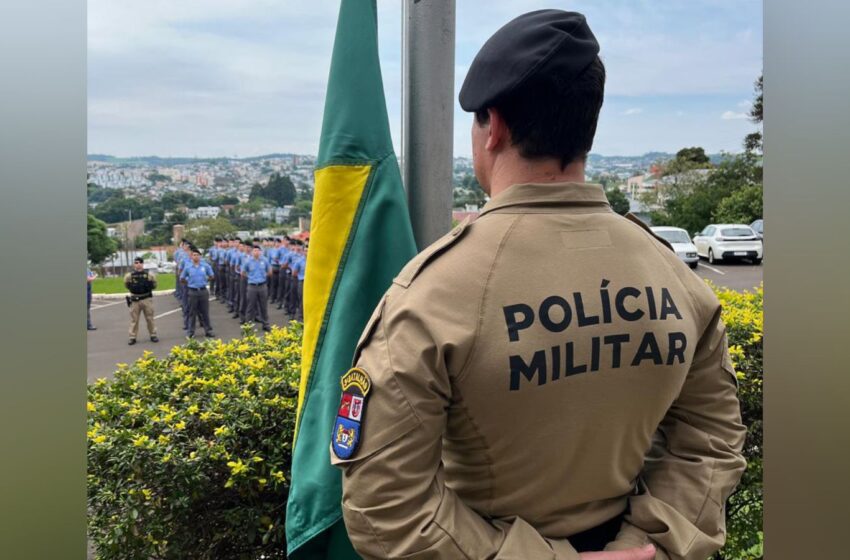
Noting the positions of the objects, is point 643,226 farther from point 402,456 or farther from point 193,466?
point 193,466

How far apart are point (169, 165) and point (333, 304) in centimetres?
4504

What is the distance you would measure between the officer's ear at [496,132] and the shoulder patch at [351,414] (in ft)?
1.43

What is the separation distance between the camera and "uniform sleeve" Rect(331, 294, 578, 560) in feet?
3.21

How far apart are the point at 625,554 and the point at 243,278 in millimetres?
20593

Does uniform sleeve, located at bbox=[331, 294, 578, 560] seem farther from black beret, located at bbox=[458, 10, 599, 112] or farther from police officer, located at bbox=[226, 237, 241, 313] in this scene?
police officer, located at bbox=[226, 237, 241, 313]

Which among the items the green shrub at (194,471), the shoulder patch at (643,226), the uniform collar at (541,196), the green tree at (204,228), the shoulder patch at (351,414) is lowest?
the green shrub at (194,471)

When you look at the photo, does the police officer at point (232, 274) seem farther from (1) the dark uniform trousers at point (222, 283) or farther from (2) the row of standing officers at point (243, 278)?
(1) the dark uniform trousers at point (222, 283)

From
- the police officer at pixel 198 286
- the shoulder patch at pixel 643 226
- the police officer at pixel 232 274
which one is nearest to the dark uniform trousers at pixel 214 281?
the police officer at pixel 232 274

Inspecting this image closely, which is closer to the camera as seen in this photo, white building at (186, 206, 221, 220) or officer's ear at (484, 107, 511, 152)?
officer's ear at (484, 107, 511, 152)

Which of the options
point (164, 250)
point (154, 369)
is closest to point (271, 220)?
point (164, 250)

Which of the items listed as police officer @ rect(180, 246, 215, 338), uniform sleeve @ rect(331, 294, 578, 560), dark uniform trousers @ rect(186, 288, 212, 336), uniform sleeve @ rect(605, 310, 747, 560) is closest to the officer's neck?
uniform sleeve @ rect(331, 294, 578, 560)

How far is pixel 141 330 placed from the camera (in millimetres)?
23000

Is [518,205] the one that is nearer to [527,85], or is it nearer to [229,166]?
[527,85]

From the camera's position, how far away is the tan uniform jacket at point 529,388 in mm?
989
